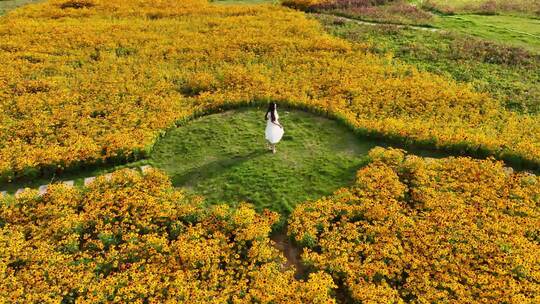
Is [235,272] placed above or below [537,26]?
below

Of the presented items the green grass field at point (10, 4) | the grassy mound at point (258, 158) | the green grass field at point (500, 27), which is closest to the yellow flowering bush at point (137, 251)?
the grassy mound at point (258, 158)

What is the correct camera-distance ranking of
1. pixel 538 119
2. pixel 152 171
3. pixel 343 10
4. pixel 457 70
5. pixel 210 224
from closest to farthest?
pixel 210 224
pixel 152 171
pixel 538 119
pixel 457 70
pixel 343 10

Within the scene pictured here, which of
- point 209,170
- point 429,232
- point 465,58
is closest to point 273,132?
point 209,170

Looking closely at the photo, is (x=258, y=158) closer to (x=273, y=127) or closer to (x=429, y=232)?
(x=273, y=127)

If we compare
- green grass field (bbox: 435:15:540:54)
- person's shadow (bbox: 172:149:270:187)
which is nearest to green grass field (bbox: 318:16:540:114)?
green grass field (bbox: 435:15:540:54)

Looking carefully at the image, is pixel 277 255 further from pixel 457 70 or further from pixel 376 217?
pixel 457 70

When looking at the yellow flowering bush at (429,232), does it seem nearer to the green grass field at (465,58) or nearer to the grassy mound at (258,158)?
the grassy mound at (258,158)

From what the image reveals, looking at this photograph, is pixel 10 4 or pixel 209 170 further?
pixel 10 4

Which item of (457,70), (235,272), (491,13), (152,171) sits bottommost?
(235,272)

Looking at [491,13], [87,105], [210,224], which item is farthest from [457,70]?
[87,105]
